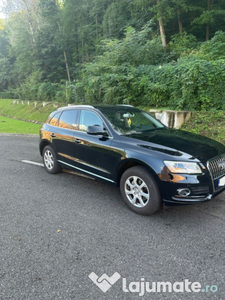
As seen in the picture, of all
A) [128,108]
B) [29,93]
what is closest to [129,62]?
[128,108]

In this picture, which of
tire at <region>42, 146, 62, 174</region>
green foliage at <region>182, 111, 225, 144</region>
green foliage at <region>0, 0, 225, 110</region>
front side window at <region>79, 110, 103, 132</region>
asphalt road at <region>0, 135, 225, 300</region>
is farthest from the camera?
green foliage at <region>0, 0, 225, 110</region>

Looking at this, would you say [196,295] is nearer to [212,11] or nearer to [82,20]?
[212,11]

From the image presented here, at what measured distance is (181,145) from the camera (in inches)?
122

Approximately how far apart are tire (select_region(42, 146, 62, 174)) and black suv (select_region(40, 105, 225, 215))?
22 centimetres

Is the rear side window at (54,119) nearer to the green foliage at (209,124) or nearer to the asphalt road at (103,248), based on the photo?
the asphalt road at (103,248)

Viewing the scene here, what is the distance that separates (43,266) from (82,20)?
115 feet

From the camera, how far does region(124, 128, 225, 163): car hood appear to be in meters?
2.90

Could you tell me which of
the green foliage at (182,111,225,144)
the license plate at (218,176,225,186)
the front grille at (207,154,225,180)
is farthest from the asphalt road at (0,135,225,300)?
the green foliage at (182,111,225,144)

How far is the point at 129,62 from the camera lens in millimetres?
11508

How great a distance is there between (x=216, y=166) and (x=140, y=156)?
43.4 inches

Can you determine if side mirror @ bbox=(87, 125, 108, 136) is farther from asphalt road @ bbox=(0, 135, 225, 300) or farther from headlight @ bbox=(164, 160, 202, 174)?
headlight @ bbox=(164, 160, 202, 174)

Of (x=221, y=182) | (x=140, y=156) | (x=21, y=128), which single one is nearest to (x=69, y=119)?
(x=140, y=156)

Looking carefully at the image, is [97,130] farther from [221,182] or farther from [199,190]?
[221,182]

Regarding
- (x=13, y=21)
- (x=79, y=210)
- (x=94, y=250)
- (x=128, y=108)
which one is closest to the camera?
(x=94, y=250)
